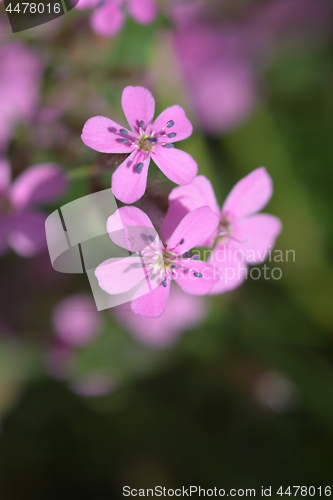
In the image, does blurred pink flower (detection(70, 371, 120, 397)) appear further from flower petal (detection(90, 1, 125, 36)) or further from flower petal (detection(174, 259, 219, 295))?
flower petal (detection(90, 1, 125, 36))

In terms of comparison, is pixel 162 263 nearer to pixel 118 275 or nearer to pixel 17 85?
pixel 118 275

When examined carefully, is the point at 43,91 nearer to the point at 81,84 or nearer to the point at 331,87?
the point at 81,84

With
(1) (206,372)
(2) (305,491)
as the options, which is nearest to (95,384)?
(1) (206,372)

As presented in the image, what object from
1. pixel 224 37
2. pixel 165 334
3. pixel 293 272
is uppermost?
pixel 224 37

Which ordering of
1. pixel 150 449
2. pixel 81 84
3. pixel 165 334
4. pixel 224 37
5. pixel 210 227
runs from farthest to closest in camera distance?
pixel 224 37 → pixel 150 449 → pixel 165 334 → pixel 81 84 → pixel 210 227

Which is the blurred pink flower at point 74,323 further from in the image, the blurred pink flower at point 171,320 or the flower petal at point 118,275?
the flower petal at point 118,275

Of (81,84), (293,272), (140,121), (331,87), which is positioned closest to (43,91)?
(81,84)

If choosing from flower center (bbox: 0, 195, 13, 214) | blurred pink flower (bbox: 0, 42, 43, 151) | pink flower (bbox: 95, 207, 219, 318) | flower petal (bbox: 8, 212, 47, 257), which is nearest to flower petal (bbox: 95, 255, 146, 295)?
pink flower (bbox: 95, 207, 219, 318)

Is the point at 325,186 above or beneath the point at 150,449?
above

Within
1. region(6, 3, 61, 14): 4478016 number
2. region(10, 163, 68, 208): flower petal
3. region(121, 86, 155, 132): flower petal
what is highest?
region(6, 3, 61, 14): 4478016 number

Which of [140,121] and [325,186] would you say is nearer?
[140,121]
